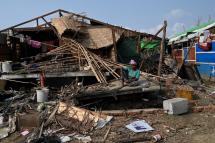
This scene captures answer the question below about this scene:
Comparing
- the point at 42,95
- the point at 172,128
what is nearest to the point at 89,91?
the point at 42,95

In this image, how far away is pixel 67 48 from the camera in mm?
14977

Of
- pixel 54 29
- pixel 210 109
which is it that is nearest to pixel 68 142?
pixel 210 109

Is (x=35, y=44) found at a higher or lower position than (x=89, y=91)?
higher

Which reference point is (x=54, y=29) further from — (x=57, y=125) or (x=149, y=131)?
(x=149, y=131)

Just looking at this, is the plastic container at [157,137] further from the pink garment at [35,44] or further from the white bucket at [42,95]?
the pink garment at [35,44]

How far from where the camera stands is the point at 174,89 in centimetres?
1207

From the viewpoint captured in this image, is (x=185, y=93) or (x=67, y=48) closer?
(x=185, y=93)

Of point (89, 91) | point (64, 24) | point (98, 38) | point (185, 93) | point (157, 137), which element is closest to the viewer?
point (157, 137)

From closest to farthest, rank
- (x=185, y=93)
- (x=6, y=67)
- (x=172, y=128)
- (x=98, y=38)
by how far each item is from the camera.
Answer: (x=172, y=128), (x=185, y=93), (x=6, y=67), (x=98, y=38)

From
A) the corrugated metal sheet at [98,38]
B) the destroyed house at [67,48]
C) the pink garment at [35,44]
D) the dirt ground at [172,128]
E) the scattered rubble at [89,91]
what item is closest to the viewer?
the dirt ground at [172,128]

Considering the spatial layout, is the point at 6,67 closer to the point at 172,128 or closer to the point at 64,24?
the point at 64,24

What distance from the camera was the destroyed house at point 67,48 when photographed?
1349cm

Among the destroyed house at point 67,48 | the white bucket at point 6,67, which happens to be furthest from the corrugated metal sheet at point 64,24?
the white bucket at point 6,67

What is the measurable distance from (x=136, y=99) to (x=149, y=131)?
11.4 feet
